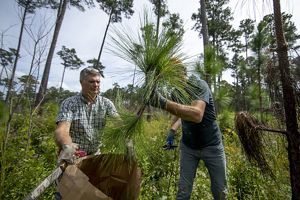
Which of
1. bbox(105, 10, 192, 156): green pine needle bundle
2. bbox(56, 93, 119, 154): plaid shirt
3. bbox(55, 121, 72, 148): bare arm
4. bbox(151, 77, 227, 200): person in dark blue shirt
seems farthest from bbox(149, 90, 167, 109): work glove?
bbox(151, 77, 227, 200): person in dark blue shirt

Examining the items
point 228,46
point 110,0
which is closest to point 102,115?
point 110,0

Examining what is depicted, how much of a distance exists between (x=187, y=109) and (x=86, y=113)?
904mm

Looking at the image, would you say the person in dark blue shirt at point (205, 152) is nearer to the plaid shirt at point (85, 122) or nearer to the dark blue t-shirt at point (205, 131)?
the dark blue t-shirt at point (205, 131)

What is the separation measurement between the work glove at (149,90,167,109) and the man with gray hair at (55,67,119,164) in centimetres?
68

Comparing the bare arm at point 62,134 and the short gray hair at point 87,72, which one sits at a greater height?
the short gray hair at point 87,72

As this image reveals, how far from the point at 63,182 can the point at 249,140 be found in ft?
3.24

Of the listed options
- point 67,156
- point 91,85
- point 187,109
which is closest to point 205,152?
point 187,109

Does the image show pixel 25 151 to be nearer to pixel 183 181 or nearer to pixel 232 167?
pixel 183 181

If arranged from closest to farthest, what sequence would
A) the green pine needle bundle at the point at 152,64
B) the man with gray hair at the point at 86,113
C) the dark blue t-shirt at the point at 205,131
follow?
the green pine needle bundle at the point at 152,64 → the man with gray hair at the point at 86,113 → the dark blue t-shirt at the point at 205,131

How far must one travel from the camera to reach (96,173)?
1.54m

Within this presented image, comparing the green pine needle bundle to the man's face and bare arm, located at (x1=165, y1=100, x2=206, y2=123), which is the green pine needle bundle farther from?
the man's face

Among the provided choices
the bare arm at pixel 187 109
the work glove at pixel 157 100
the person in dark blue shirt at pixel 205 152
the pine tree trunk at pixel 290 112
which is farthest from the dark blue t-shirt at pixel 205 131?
the work glove at pixel 157 100

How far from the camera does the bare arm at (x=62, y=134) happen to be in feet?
5.16

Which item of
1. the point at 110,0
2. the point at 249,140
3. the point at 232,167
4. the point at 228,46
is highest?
the point at 110,0
